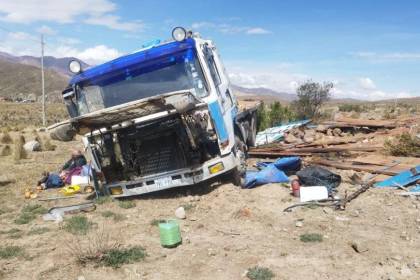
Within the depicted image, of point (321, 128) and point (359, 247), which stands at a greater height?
point (321, 128)

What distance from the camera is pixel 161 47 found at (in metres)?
8.80

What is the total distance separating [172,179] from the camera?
328 inches

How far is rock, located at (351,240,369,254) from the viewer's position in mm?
5578

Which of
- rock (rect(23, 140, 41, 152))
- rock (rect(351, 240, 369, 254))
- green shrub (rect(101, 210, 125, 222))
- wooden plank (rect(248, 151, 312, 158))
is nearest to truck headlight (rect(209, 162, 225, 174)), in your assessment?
green shrub (rect(101, 210, 125, 222))

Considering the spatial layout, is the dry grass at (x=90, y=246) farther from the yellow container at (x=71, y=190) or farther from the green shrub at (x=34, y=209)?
the yellow container at (x=71, y=190)

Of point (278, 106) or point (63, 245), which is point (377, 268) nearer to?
point (63, 245)

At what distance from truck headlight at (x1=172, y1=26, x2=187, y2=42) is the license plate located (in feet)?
8.36

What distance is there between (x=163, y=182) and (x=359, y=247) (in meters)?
3.84

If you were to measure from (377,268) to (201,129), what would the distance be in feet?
13.3

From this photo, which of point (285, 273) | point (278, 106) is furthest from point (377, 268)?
point (278, 106)

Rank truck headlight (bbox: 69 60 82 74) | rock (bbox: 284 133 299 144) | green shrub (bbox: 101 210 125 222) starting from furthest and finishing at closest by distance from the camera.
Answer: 1. rock (bbox: 284 133 299 144)
2. truck headlight (bbox: 69 60 82 74)
3. green shrub (bbox: 101 210 125 222)

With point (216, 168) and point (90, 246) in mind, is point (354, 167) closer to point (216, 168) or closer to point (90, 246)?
point (216, 168)

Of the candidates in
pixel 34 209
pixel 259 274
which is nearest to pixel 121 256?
pixel 259 274

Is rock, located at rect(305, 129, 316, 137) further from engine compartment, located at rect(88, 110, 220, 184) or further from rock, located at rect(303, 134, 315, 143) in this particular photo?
engine compartment, located at rect(88, 110, 220, 184)
